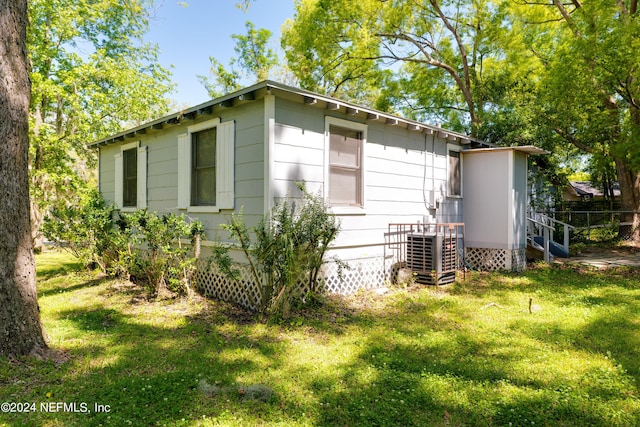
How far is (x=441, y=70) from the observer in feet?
53.5

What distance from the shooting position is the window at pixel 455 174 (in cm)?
834

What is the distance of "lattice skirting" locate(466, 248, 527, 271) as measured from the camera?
800 centimetres

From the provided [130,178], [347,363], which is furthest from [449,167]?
[130,178]

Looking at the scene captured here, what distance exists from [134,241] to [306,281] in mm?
2941

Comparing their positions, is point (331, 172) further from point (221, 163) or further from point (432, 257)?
point (432, 257)

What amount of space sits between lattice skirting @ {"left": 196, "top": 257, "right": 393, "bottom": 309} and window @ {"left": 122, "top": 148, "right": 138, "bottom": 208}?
3.03 metres

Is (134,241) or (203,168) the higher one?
(203,168)

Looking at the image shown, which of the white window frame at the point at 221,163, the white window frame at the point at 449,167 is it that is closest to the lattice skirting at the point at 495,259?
the white window frame at the point at 449,167

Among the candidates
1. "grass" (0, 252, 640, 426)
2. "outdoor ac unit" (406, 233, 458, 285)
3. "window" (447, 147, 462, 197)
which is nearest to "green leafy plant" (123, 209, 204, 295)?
"grass" (0, 252, 640, 426)

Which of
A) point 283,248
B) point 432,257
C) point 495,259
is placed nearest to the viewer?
point 283,248

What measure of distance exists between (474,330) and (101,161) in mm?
9116

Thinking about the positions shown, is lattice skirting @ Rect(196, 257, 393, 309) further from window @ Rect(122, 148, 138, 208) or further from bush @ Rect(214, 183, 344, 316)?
window @ Rect(122, 148, 138, 208)

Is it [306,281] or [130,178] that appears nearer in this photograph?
[306,281]

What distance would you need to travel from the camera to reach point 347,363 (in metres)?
3.59
